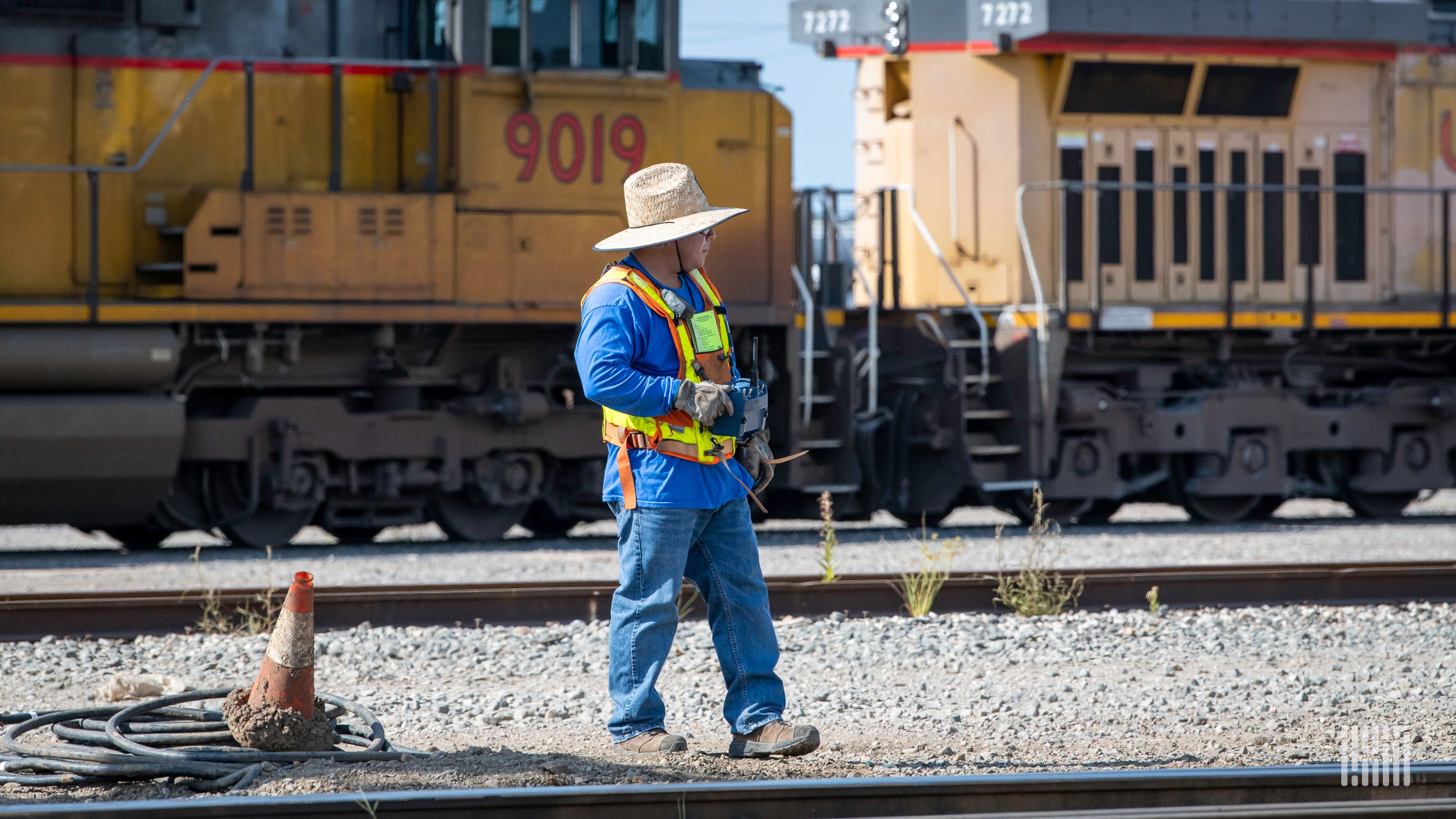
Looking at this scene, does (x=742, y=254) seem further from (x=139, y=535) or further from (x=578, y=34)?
(x=139, y=535)

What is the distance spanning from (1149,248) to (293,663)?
28.3 ft

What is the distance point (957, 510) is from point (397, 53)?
706cm

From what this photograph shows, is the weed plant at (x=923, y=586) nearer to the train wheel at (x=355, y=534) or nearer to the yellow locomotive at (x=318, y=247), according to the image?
the yellow locomotive at (x=318, y=247)

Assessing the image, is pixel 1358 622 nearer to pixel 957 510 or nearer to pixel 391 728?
pixel 391 728

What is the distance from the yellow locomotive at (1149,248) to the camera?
10.8m

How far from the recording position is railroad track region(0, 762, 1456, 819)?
333 centimetres

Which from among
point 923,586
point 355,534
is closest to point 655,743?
point 923,586

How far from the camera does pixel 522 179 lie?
31.6 ft

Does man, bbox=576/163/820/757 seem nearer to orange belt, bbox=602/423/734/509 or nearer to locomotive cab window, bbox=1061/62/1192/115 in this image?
orange belt, bbox=602/423/734/509

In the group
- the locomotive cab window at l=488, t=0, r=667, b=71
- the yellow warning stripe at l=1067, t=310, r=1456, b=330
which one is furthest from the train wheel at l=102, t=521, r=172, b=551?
the yellow warning stripe at l=1067, t=310, r=1456, b=330

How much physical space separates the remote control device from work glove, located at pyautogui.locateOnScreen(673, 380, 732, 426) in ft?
0.19

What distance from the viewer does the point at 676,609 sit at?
4090 millimetres

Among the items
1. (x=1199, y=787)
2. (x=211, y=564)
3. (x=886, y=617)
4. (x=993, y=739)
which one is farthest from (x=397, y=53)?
(x=1199, y=787)

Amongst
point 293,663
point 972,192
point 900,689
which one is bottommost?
point 900,689
